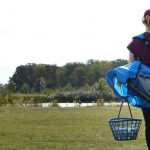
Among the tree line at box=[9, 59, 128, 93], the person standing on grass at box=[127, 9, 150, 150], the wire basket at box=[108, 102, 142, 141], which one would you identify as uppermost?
the tree line at box=[9, 59, 128, 93]

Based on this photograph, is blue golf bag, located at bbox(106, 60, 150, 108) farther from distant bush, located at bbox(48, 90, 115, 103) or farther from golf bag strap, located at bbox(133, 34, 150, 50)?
distant bush, located at bbox(48, 90, 115, 103)

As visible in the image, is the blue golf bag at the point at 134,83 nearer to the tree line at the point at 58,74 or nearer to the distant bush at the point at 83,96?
the distant bush at the point at 83,96

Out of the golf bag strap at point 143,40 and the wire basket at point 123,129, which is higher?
the golf bag strap at point 143,40

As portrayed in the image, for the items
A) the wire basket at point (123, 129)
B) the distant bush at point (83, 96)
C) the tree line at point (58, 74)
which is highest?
the tree line at point (58, 74)

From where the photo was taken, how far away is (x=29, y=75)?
53062 millimetres

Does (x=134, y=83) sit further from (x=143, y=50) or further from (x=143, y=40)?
(x=143, y=40)

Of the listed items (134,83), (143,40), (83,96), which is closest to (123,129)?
(134,83)

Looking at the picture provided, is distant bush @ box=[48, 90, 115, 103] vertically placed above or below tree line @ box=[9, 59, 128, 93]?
below

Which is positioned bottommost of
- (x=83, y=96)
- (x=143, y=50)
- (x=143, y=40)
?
(x=83, y=96)

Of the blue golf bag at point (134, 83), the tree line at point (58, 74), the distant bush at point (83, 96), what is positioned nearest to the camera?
the blue golf bag at point (134, 83)

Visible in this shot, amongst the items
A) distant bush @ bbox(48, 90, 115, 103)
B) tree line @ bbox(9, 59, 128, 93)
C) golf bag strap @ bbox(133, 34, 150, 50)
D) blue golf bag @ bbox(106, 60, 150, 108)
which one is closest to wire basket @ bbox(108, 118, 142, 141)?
blue golf bag @ bbox(106, 60, 150, 108)

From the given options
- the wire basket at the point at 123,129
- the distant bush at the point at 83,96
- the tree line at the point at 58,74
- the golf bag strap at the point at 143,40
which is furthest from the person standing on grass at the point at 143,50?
the tree line at the point at 58,74

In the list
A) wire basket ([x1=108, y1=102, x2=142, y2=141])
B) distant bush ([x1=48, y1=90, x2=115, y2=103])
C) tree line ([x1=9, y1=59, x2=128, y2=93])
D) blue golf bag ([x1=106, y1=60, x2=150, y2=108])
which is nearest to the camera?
blue golf bag ([x1=106, y1=60, x2=150, y2=108])

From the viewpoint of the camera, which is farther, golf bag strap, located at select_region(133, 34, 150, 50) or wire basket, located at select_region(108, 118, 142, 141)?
wire basket, located at select_region(108, 118, 142, 141)
